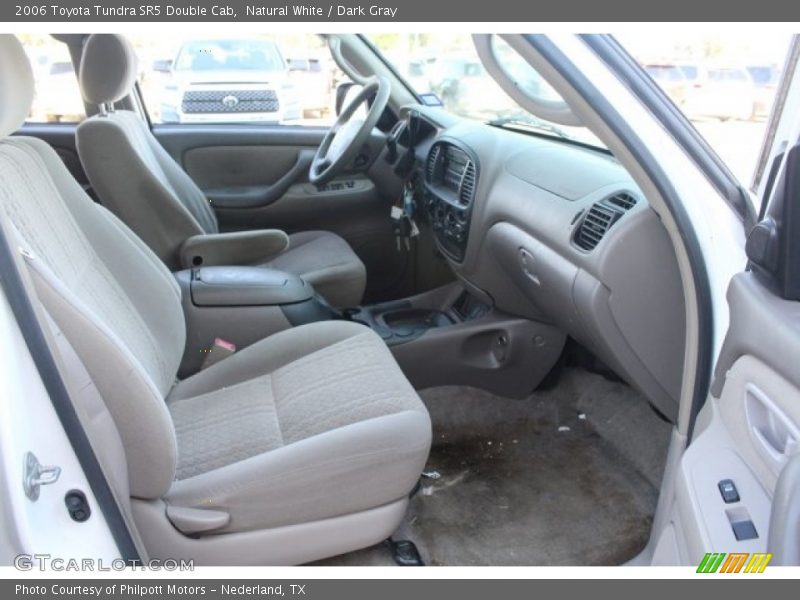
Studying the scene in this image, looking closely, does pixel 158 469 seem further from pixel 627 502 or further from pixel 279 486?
pixel 627 502

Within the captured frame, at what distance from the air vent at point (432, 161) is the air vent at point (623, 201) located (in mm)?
905

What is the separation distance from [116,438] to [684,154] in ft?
3.45

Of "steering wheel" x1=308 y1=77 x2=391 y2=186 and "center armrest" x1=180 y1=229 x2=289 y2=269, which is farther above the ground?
"steering wheel" x1=308 y1=77 x2=391 y2=186

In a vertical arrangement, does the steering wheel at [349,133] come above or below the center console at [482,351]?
above

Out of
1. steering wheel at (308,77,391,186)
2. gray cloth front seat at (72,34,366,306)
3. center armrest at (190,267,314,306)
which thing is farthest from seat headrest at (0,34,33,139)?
steering wheel at (308,77,391,186)

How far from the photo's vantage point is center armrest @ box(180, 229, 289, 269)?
230 centimetres

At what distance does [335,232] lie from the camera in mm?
2975

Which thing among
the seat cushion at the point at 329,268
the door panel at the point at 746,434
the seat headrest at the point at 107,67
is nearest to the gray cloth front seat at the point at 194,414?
the door panel at the point at 746,434

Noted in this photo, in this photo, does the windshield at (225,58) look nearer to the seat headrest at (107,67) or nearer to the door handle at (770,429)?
the seat headrest at (107,67)

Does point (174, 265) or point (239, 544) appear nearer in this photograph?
point (239, 544)

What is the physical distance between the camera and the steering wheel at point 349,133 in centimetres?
224

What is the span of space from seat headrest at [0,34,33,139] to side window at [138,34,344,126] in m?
2.01

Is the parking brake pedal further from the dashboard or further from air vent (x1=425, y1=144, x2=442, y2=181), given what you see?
air vent (x1=425, y1=144, x2=442, y2=181)

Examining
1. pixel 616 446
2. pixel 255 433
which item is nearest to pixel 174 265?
pixel 255 433
